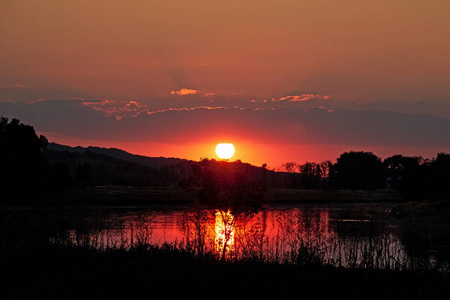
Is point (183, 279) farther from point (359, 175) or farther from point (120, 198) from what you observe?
point (359, 175)

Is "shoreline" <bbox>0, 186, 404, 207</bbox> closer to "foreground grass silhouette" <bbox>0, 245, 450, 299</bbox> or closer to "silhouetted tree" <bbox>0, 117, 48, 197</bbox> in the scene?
"silhouetted tree" <bbox>0, 117, 48, 197</bbox>

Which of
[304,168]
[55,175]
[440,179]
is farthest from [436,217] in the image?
[304,168]

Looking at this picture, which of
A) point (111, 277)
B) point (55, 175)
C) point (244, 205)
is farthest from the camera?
point (55, 175)

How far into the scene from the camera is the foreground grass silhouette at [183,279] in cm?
1470

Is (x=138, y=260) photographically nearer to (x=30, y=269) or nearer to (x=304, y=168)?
(x=30, y=269)

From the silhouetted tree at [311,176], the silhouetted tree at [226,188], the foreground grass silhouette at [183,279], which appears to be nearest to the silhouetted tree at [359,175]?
the silhouetted tree at [311,176]

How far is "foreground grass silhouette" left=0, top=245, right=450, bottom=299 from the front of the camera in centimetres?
1470

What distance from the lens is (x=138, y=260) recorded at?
17.9 metres

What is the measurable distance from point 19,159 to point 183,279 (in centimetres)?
6712

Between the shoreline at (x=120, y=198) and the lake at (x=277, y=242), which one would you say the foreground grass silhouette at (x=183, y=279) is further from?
the shoreline at (x=120, y=198)

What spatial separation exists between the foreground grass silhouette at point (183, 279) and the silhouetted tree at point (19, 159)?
2310 inches

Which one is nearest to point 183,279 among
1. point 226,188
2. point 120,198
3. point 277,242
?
point 277,242

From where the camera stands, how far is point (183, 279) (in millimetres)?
15523

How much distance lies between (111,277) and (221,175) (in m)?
8.69
